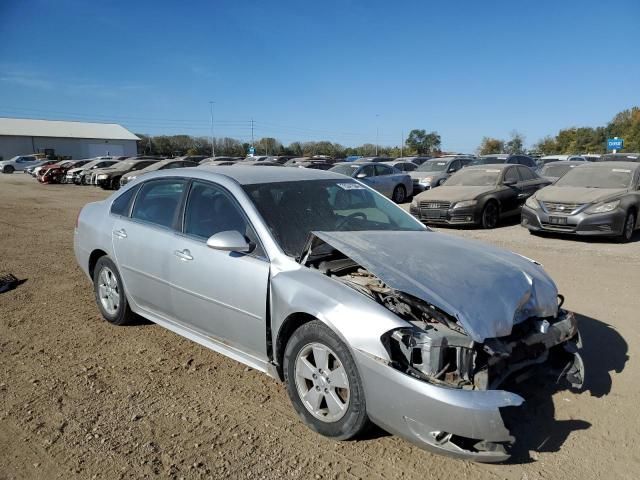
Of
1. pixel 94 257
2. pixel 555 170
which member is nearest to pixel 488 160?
pixel 555 170

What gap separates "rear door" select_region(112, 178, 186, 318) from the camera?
4145mm

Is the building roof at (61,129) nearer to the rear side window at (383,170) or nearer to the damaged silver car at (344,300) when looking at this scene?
the rear side window at (383,170)

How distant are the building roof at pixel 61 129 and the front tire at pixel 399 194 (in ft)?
212

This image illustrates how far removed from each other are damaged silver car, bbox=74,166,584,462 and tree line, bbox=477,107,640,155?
59.6 meters

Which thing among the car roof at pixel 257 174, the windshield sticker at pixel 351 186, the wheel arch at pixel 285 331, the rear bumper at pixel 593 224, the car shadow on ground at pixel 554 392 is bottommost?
the car shadow on ground at pixel 554 392

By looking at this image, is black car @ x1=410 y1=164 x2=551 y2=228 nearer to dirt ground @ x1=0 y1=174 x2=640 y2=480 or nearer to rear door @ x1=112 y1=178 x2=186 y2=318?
dirt ground @ x1=0 y1=174 x2=640 y2=480

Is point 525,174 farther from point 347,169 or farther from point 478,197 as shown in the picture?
point 347,169

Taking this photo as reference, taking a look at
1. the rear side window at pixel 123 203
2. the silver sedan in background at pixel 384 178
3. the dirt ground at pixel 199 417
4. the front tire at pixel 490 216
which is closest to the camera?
the dirt ground at pixel 199 417

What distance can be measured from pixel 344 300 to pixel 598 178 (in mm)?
9781

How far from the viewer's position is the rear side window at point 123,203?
484 centimetres

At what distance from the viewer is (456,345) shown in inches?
105

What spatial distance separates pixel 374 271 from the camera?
118 inches

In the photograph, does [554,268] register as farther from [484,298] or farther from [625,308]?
[484,298]

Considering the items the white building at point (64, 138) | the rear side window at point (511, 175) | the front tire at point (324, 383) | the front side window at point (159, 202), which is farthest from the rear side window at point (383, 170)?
the white building at point (64, 138)
